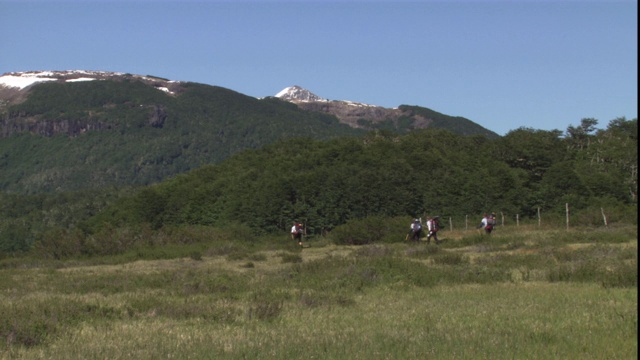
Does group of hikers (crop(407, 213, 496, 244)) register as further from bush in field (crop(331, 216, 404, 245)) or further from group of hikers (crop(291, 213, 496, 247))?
bush in field (crop(331, 216, 404, 245))

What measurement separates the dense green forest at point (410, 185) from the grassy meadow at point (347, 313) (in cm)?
5014

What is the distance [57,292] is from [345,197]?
226 feet

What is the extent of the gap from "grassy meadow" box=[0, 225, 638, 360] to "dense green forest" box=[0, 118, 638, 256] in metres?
50.1

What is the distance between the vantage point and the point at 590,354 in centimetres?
763

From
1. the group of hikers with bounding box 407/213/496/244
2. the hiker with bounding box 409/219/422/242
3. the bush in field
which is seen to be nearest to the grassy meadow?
the group of hikers with bounding box 407/213/496/244

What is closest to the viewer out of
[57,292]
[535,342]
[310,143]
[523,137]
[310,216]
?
[535,342]

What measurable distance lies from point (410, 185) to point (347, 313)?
7672 centimetres

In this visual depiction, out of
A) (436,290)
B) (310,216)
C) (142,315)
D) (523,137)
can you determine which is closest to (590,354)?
(436,290)

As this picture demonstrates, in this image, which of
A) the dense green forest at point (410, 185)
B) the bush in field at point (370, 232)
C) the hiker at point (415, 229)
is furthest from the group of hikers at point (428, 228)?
the dense green forest at point (410, 185)

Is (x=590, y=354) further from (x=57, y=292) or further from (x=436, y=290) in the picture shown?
(x=57, y=292)

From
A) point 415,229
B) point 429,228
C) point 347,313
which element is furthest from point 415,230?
point 347,313

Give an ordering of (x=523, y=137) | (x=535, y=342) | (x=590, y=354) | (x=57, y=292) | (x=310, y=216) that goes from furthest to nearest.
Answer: (x=523, y=137)
(x=310, y=216)
(x=57, y=292)
(x=535, y=342)
(x=590, y=354)

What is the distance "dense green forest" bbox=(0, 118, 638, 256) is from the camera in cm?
8181

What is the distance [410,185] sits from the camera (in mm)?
87688
